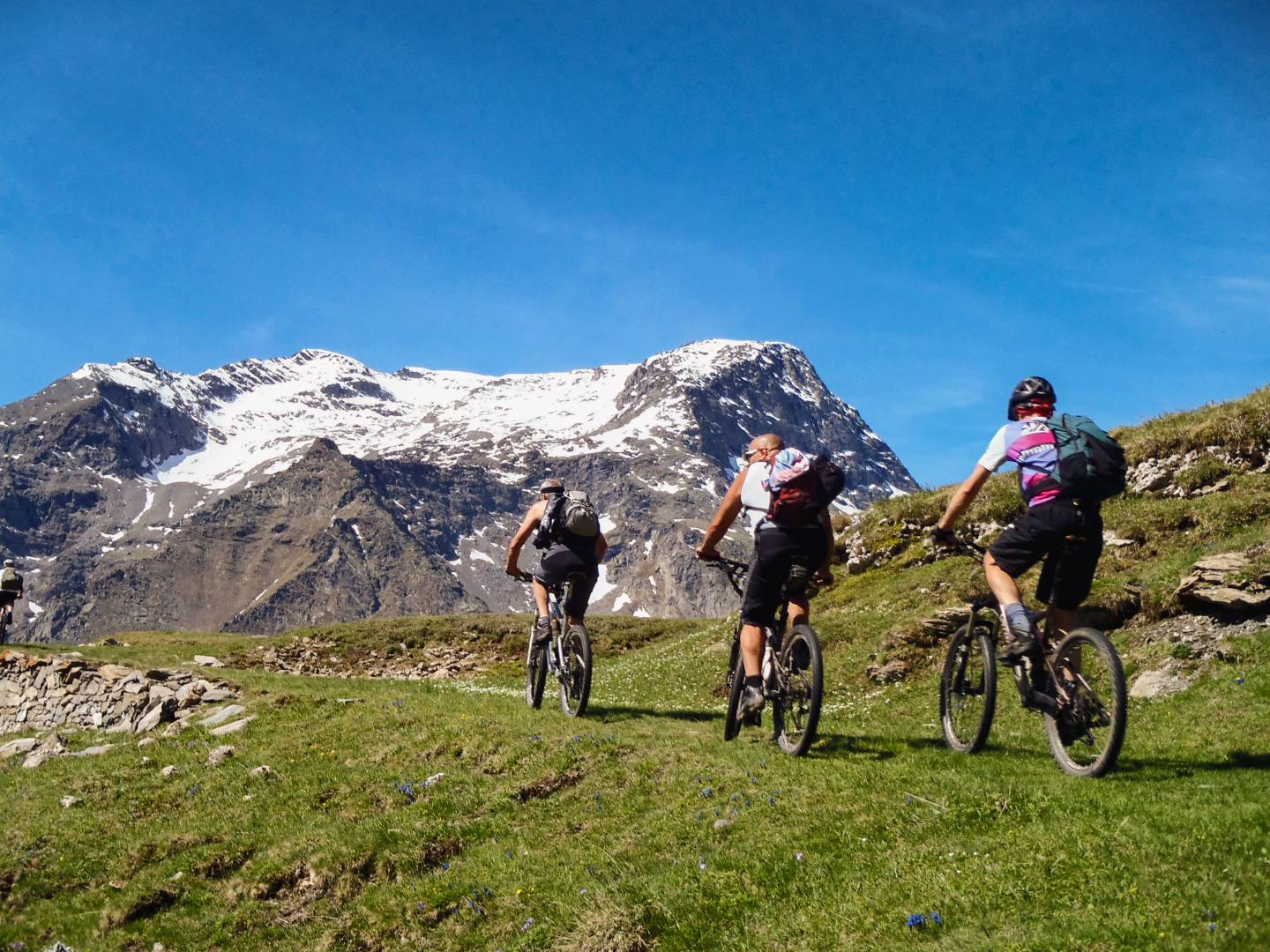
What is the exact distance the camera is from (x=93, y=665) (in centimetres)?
2823

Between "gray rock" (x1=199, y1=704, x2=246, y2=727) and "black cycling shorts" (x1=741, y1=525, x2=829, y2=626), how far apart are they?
13.7 metres

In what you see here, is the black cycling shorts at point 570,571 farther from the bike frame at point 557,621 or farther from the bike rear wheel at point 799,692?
the bike rear wheel at point 799,692

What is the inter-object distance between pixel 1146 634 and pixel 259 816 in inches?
582

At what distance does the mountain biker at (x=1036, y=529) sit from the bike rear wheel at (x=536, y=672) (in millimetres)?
8733

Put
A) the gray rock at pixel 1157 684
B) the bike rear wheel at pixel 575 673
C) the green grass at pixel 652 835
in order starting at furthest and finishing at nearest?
the bike rear wheel at pixel 575 673
the gray rock at pixel 1157 684
the green grass at pixel 652 835

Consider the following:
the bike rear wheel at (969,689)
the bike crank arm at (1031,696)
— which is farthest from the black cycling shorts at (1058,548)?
the bike rear wheel at (969,689)

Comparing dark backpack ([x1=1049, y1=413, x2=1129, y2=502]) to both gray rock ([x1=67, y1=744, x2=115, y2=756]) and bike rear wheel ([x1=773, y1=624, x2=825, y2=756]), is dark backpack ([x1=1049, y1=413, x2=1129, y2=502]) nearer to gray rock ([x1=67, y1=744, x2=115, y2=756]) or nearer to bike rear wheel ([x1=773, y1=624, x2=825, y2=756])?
bike rear wheel ([x1=773, y1=624, x2=825, y2=756])

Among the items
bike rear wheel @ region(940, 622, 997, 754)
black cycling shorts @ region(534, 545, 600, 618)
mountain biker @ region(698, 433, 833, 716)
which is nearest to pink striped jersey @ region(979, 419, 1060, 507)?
bike rear wheel @ region(940, 622, 997, 754)

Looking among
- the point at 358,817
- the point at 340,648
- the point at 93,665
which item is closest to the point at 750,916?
the point at 358,817

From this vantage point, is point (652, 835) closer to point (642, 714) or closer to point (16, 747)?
point (642, 714)

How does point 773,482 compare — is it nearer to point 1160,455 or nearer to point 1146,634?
point 1146,634

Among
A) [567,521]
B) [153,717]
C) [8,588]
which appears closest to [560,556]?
[567,521]

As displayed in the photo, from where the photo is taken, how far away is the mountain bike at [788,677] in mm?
10883

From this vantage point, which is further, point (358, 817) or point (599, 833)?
point (358, 817)
